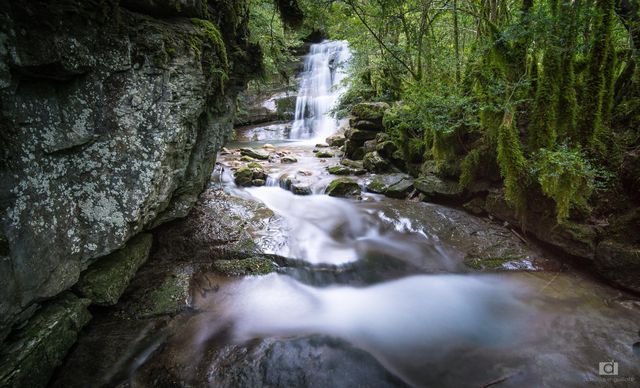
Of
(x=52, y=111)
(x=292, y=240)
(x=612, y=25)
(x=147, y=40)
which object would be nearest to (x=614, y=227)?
(x=612, y=25)

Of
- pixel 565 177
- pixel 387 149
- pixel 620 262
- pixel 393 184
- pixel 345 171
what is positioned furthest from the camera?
pixel 345 171

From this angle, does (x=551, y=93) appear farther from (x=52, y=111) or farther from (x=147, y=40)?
(x=52, y=111)

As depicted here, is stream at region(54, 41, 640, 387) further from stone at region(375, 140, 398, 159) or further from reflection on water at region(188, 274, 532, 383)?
stone at region(375, 140, 398, 159)

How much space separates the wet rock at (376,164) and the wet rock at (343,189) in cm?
141

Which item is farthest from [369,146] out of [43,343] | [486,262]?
[43,343]

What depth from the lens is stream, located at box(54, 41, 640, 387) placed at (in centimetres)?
294

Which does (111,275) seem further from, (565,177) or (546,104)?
(546,104)

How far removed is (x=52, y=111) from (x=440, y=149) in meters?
6.35

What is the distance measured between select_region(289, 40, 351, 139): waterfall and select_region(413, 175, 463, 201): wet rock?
27.3 feet

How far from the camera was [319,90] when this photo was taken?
17125 millimetres

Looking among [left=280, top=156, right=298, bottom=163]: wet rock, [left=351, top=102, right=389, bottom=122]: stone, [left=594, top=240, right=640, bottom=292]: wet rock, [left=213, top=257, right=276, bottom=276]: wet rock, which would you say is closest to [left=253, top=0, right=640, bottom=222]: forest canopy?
[left=594, top=240, right=640, bottom=292]: wet rock

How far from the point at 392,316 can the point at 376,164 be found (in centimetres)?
525

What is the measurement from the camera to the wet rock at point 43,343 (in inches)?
95.4

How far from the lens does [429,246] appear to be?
529 cm
